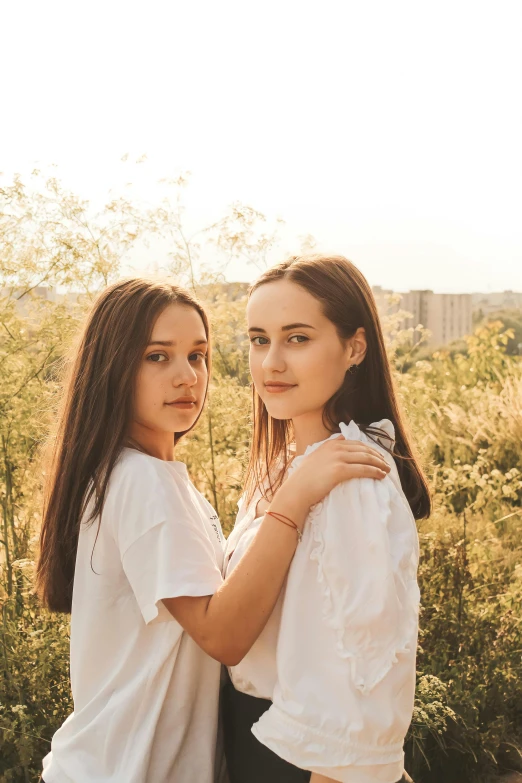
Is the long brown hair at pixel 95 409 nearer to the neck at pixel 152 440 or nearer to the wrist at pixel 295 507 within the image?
the neck at pixel 152 440

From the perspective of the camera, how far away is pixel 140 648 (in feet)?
6.18

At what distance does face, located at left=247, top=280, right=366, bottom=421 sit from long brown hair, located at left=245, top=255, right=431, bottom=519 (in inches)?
1.1

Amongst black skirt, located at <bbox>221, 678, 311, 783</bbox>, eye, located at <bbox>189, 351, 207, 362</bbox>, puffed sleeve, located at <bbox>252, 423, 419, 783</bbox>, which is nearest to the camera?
puffed sleeve, located at <bbox>252, 423, 419, 783</bbox>

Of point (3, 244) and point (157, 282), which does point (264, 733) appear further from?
point (3, 244)

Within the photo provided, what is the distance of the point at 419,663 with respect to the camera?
11.1ft

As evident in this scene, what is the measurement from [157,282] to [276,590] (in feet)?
2.71

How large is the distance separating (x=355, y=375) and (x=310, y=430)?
6.9 inches

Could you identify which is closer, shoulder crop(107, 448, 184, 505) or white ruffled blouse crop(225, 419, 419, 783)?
white ruffled blouse crop(225, 419, 419, 783)

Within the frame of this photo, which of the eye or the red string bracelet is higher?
the eye

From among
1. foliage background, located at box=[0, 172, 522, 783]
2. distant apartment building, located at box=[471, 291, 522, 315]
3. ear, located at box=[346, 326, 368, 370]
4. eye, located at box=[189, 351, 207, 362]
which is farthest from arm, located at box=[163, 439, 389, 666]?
distant apartment building, located at box=[471, 291, 522, 315]

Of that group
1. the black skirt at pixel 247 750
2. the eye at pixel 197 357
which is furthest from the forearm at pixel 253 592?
the eye at pixel 197 357

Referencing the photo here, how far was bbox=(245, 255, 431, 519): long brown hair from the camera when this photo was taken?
6.39ft

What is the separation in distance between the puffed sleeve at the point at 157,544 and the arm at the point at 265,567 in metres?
0.07

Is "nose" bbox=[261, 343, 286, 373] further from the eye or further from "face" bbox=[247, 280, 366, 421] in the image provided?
the eye
